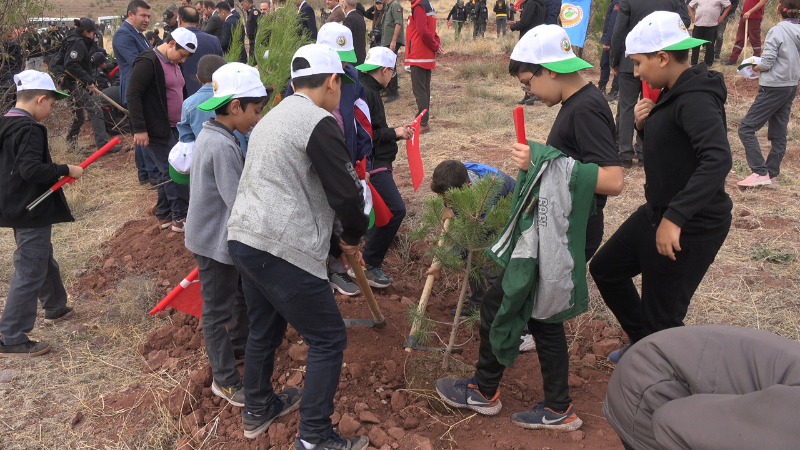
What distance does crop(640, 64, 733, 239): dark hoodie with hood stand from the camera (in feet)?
7.36

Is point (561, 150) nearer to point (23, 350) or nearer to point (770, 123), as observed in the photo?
point (23, 350)

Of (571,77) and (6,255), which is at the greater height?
(571,77)

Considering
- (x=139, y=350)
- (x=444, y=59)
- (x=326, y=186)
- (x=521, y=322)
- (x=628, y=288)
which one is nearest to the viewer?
(x=326, y=186)

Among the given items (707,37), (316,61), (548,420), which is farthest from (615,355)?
(707,37)

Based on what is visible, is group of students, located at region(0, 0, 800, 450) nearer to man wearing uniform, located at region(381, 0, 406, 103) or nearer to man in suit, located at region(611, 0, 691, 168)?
man in suit, located at region(611, 0, 691, 168)

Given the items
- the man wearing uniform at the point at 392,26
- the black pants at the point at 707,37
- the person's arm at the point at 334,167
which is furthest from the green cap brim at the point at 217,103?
the black pants at the point at 707,37

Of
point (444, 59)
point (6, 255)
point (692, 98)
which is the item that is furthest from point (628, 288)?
point (444, 59)

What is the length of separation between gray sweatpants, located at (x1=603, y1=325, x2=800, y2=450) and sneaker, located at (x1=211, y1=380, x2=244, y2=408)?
190 cm

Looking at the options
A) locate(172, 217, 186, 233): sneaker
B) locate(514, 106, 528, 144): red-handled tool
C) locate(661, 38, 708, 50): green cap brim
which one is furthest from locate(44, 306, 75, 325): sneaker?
locate(661, 38, 708, 50): green cap brim

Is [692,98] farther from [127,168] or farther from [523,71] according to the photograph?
[127,168]

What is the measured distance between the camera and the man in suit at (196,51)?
18.0 feet

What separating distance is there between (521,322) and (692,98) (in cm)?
113

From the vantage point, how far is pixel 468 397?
2711 millimetres

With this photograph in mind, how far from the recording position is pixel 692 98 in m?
2.30
